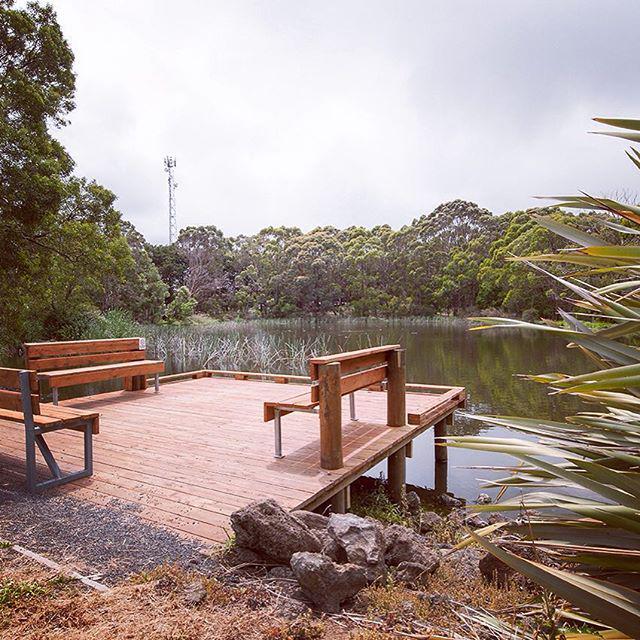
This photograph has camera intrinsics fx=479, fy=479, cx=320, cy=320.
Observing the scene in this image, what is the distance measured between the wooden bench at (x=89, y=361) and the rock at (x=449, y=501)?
167 inches

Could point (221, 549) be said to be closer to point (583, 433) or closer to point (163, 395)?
point (583, 433)

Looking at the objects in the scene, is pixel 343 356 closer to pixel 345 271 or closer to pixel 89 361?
pixel 89 361

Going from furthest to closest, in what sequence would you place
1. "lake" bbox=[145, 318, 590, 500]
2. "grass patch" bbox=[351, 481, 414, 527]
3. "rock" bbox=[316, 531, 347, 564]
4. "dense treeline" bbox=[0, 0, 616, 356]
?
"dense treeline" bbox=[0, 0, 616, 356]
"lake" bbox=[145, 318, 590, 500]
"grass patch" bbox=[351, 481, 414, 527]
"rock" bbox=[316, 531, 347, 564]

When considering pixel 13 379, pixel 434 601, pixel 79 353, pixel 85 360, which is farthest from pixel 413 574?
pixel 79 353

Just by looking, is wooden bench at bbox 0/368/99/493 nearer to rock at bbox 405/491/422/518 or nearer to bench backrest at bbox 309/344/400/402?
bench backrest at bbox 309/344/400/402

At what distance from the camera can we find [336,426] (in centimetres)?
379

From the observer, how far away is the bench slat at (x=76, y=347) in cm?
559

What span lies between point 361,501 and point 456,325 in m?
26.0

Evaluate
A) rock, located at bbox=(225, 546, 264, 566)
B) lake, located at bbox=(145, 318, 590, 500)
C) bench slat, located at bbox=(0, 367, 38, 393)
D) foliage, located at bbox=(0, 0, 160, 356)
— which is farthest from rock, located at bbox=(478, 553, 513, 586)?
foliage, located at bbox=(0, 0, 160, 356)

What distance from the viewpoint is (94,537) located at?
2.76m

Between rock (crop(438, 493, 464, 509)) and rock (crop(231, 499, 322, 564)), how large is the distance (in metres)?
2.97

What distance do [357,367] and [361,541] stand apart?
1.88 meters

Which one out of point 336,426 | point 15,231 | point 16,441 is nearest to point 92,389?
point 15,231

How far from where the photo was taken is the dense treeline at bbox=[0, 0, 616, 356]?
33.3 ft
